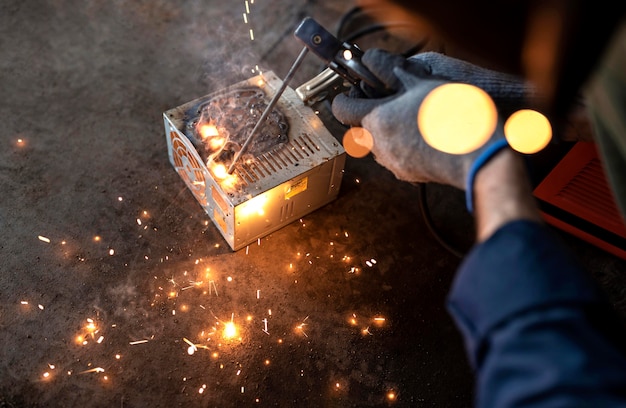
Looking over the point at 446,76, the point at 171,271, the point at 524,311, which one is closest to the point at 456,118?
the point at 446,76

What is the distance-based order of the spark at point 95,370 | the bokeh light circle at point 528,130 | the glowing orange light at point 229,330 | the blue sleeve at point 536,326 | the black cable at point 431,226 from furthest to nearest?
the black cable at point 431,226
the glowing orange light at point 229,330
the spark at point 95,370
the bokeh light circle at point 528,130
the blue sleeve at point 536,326

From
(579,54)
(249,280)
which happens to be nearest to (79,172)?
(249,280)

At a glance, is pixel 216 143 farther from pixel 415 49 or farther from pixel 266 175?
pixel 415 49

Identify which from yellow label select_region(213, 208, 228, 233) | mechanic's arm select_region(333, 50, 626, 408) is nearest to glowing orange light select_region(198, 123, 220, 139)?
yellow label select_region(213, 208, 228, 233)

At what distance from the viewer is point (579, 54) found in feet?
1.99

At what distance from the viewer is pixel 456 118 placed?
1.30m

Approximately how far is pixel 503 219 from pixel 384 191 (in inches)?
60.5

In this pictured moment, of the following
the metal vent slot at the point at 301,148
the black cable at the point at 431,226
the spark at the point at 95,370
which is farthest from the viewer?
the black cable at the point at 431,226

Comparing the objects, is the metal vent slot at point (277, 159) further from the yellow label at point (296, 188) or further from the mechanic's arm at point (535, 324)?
the mechanic's arm at point (535, 324)

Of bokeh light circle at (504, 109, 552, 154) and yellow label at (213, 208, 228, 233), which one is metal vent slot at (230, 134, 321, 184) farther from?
bokeh light circle at (504, 109, 552, 154)

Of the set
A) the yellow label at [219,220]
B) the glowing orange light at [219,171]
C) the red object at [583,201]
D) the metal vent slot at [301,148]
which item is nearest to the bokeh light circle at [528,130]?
the red object at [583,201]

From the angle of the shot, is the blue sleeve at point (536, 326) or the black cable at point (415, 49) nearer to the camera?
the blue sleeve at point (536, 326)

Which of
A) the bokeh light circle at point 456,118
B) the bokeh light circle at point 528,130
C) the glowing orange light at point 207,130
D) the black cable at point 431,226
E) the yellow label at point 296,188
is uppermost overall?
the bokeh light circle at point 456,118

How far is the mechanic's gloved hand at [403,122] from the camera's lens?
1.29m
